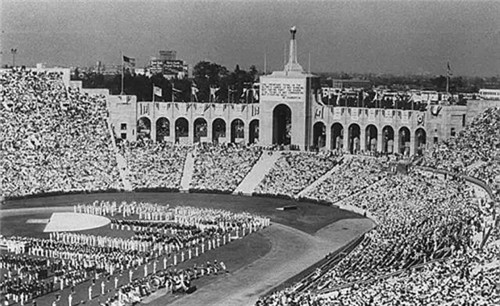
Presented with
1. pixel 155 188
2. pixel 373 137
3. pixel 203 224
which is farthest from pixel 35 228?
pixel 373 137

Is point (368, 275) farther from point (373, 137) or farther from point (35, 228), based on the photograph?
point (373, 137)

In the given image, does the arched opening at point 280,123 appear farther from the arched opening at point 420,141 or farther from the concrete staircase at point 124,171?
the concrete staircase at point 124,171

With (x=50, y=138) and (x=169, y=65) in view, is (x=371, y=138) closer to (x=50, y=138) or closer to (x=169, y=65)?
(x=50, y=138)

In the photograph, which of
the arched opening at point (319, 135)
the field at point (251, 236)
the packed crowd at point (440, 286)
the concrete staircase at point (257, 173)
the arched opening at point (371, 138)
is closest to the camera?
the packed crowd at point (440, 286)

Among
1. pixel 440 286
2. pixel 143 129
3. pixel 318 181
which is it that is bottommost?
pixel 318 181

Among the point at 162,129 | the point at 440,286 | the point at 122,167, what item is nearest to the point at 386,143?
the point at 122,167

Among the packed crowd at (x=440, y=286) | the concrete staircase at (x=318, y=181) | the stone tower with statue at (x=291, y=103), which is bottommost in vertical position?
the concrete staircase at (x=318, y=181)

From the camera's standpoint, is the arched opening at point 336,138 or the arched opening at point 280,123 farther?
the arched opening at point 280,123

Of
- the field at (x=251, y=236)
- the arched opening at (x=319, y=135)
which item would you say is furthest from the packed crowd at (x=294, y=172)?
the arched opening at (x=319, y=135)
